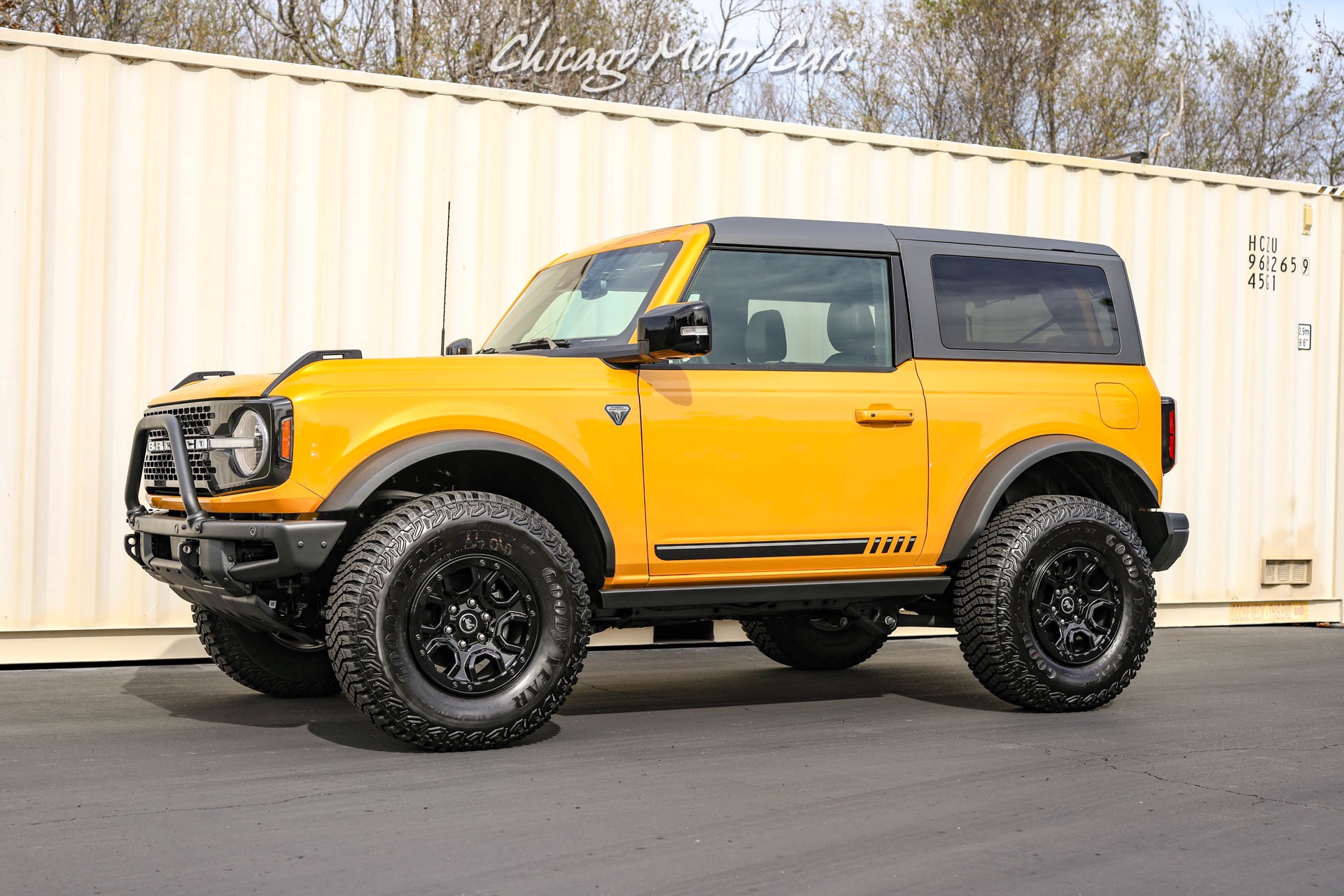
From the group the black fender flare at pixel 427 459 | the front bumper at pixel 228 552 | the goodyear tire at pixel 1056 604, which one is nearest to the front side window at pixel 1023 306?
the goodyear tire at pixel 1056 604

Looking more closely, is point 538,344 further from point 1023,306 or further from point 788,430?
point 1023,306

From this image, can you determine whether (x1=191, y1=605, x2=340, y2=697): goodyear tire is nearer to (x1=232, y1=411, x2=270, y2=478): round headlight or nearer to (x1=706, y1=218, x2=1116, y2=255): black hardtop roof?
(x1=232, y1=411, x2=270, y2=478): round headlight

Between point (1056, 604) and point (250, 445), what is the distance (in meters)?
3.62

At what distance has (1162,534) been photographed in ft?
22.2

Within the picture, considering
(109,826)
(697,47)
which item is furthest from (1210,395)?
(697,47)

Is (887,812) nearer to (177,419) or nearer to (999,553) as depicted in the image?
(999,553)

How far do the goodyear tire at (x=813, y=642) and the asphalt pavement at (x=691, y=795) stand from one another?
0.63m

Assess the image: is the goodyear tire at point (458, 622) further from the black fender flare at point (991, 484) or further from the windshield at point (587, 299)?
the black fender flare at point (991, 484)

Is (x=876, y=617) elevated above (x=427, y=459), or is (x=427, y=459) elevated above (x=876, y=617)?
(x=427, y=459)

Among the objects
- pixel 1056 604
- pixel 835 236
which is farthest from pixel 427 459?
pixel 1056 604

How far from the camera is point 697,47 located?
27906mm

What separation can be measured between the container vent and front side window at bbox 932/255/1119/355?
4.65 m

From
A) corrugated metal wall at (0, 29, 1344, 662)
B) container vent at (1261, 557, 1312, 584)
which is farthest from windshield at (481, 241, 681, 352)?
container vent at (1261, 557, 1312, 584)

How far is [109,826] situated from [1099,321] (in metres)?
5.00
